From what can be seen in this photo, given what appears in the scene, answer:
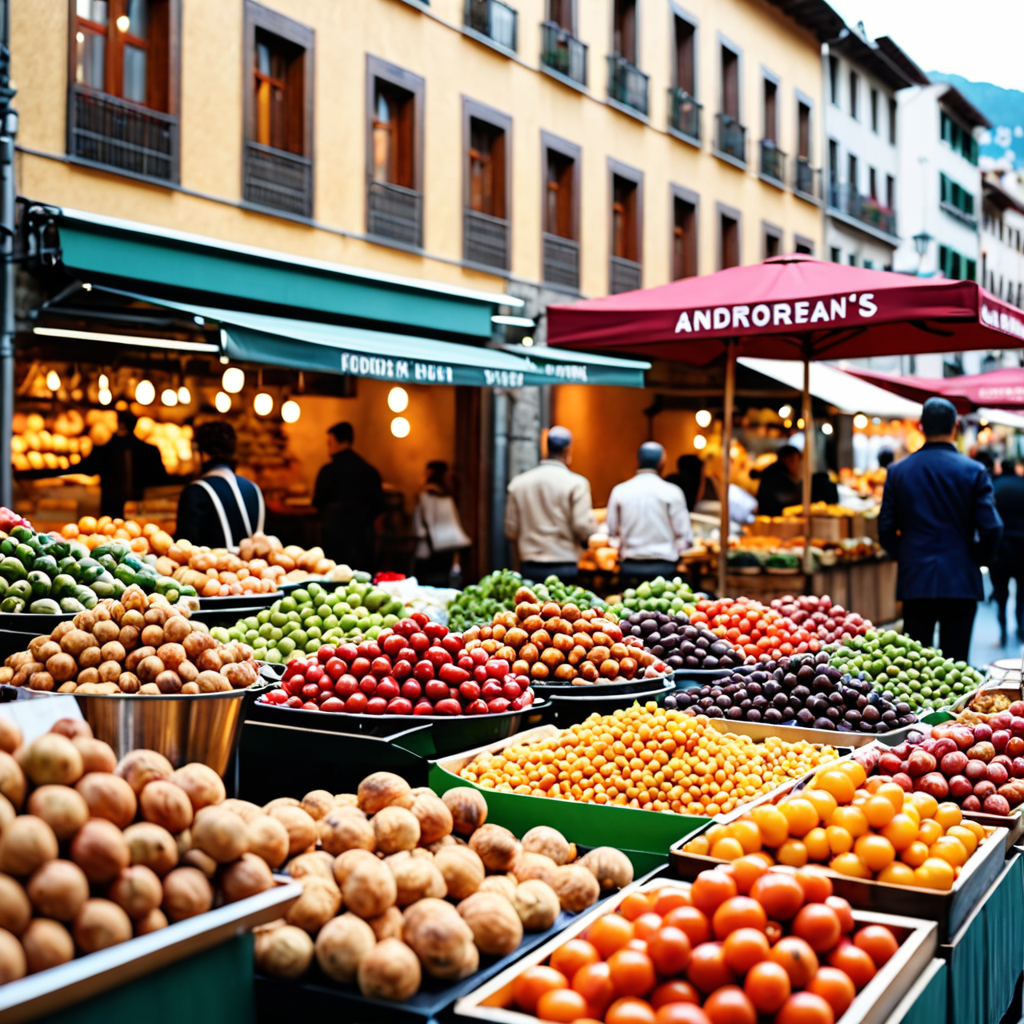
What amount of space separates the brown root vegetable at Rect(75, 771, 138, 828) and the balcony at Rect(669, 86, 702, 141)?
20633 mm

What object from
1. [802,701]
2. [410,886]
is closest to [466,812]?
[410,886]

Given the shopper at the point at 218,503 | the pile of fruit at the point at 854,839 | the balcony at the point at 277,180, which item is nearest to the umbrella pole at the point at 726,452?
the shopper at the point at 218,503

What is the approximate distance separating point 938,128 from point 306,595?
134 feet

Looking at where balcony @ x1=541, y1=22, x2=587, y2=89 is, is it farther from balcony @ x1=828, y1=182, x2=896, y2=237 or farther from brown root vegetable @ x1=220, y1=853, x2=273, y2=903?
brown root vegetable @ x1=220, y1=853, x2=273, y2=903

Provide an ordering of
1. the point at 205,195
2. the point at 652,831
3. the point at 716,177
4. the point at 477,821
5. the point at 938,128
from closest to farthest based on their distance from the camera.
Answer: the point at 477,821
the point at 652,831
the point at 205,195
the point at 716,177
the point at 938,128

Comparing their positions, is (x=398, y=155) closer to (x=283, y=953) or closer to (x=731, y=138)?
(x=731, y=138)

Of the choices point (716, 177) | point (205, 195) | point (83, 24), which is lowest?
point (205, 195)

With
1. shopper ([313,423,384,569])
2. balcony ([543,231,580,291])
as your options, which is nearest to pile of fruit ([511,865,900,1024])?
shopper ([313,423,384,569])

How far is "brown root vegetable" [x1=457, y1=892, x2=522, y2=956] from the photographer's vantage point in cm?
242

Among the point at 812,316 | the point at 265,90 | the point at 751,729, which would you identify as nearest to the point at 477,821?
the point at 751,729

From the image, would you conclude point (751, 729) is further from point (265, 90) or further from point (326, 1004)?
point (265, 90)

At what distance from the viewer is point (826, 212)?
91.8 ft

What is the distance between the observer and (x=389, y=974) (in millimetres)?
2209

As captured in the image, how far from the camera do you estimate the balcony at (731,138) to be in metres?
22.7
